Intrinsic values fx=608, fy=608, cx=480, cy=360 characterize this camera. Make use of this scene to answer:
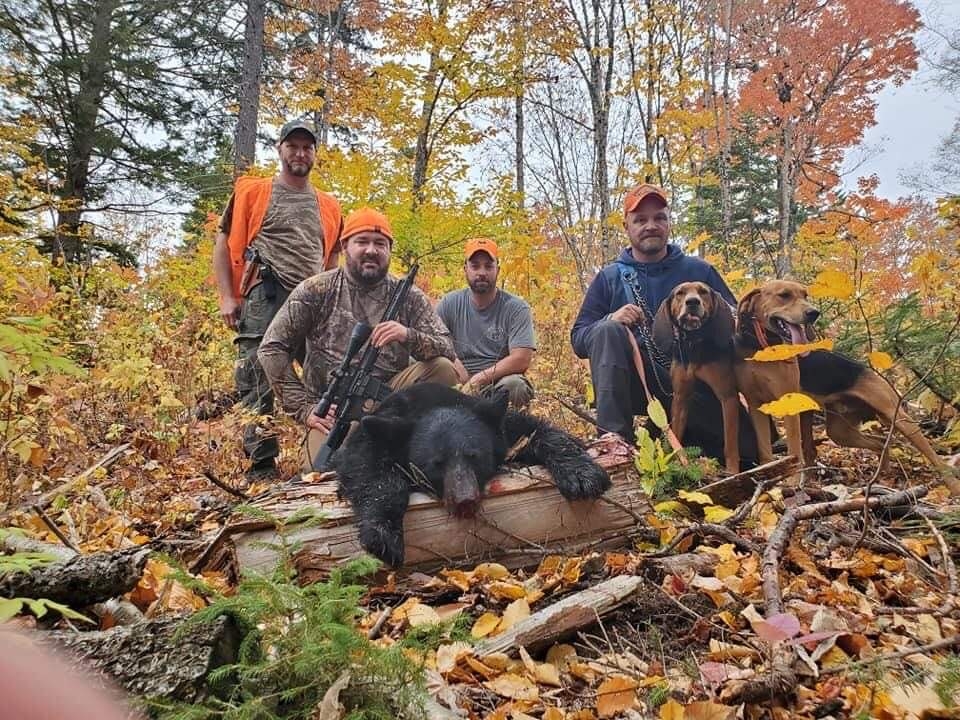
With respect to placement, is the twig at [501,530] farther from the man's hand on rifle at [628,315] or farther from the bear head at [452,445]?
the man's hand on rifle at [628,315]

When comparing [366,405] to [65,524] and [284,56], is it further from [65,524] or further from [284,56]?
[284,56]

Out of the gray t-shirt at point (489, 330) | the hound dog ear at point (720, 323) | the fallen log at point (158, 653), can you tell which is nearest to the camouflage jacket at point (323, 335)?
the gray t-shirt at point (489, 330)

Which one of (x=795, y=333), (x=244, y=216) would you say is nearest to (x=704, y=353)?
(x=795, y=333)

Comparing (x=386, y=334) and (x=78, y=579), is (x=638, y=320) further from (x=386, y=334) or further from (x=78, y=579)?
(x=78, y=579)

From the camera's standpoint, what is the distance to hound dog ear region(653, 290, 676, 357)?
173 inches

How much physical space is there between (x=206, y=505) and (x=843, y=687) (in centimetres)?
342

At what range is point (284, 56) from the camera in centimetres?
1518

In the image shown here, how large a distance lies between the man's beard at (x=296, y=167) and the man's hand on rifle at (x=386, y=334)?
173 cm

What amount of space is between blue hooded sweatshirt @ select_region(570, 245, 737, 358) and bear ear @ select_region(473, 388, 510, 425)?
73.1 inches

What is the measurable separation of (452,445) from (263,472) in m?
2.44

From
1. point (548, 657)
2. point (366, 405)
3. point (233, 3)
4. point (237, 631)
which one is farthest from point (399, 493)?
point (233, 3)

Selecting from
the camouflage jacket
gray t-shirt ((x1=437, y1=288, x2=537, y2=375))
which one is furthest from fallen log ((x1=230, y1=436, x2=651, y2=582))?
gray t-shirt ((x1=437, y1=288, x2=537, y2=375))

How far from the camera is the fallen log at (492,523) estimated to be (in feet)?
8.40

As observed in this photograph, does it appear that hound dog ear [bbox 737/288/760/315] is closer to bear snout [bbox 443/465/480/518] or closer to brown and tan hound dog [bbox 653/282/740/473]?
brown and tan hound dog [bbox 653/282/740/473]
